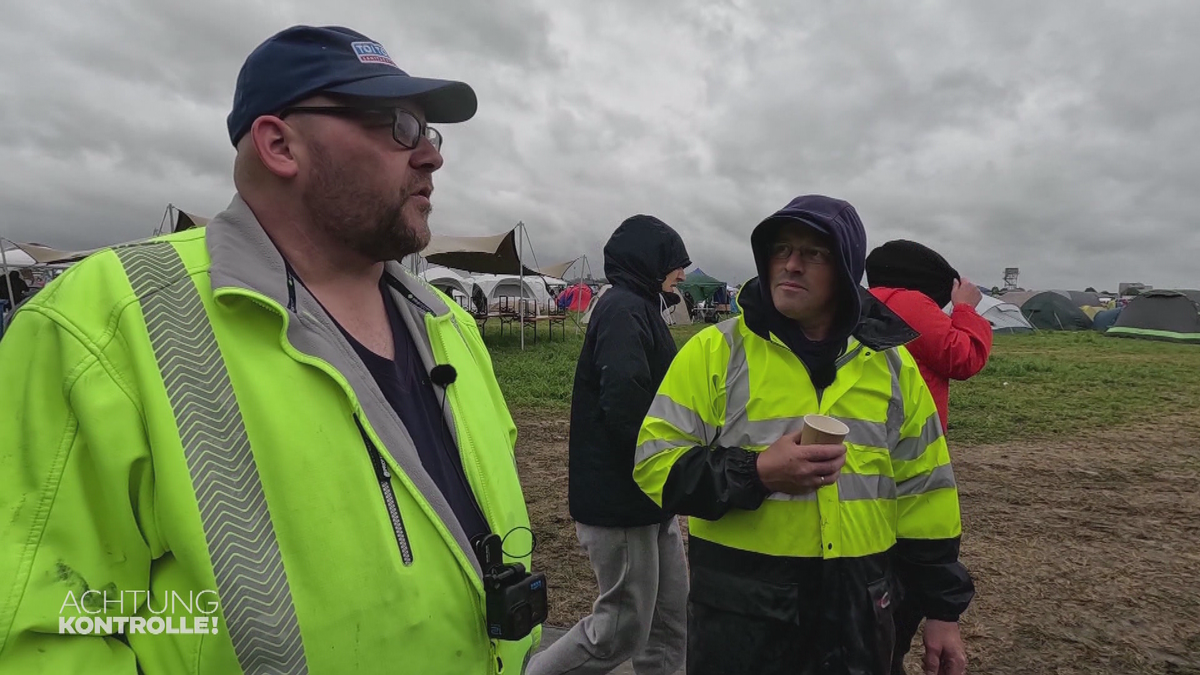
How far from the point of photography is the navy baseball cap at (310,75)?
1343 mm

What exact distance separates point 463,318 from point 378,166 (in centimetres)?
63

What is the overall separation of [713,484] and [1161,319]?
101 ft

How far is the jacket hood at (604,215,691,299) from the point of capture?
117 inches

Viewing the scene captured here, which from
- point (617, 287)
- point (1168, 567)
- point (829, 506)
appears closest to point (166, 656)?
point (829, 506)

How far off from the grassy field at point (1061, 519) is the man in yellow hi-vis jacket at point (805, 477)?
166 centimetres

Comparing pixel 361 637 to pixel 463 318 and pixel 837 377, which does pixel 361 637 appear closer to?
pixel 463 318

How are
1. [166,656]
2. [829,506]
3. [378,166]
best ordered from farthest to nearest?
[829,506], [378,166], [166,656]

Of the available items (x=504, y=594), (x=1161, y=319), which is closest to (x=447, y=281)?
(x=504, y=594)

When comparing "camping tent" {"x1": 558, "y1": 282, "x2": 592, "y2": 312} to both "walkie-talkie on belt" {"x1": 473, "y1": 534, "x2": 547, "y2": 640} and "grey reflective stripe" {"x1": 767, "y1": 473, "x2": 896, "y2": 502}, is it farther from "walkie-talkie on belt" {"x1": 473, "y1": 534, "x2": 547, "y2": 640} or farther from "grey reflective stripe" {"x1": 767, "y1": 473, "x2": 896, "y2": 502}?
"walkie-talkie on belt" {"x1": 473, "y1": 534, "x2": 547, "y2": 640}

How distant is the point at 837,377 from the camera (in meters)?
2.03

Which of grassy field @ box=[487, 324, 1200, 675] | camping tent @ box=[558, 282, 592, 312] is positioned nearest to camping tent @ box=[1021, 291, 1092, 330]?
grassy field @ box=[487, 324, 1200, 675]

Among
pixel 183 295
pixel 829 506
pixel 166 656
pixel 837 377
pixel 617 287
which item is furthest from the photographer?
pixel 617 287

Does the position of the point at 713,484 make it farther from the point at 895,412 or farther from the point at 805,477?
the point at 895,412

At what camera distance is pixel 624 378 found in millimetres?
2650
